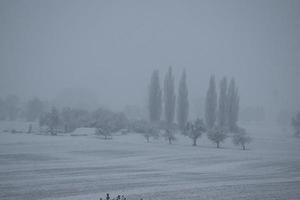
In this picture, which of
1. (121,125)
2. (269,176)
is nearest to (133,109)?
(121,125)

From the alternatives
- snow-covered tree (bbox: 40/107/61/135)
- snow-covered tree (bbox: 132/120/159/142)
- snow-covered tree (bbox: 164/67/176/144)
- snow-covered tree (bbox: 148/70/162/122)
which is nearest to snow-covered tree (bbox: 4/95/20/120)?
snow-covered tree (bbox: 40/107/61/135)

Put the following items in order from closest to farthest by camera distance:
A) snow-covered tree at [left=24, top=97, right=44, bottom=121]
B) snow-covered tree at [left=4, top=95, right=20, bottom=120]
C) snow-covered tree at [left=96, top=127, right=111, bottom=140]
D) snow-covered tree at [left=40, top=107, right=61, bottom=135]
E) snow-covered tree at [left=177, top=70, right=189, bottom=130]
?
snow-covered tree at [left=96, top=127, right=111, bottom=140], snow-covered tree at [left=40, top=107, right=61, bottom=135], snow-covered tree at [left=177, top=70, right=189, bottom=130], snow-covered tree at [left=24, top=97, right=44, bottom=121], snow-covered tree at [left=4, top=95, right=20, bottom=120]

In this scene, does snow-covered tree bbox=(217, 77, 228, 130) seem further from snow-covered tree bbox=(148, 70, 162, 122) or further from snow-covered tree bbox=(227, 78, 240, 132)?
snow-covered tree bbox=(148, 70, 162, 122)

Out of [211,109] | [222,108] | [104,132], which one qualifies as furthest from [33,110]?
[222,108]

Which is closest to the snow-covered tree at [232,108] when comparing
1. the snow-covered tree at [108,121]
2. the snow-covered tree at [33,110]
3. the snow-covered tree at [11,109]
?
the snow-covered tree at [108,121]

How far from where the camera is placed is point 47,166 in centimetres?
3644

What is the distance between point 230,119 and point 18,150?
188ft

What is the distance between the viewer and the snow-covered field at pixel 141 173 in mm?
25578

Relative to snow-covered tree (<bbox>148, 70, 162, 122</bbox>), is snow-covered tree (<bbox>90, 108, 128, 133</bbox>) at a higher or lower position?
lower

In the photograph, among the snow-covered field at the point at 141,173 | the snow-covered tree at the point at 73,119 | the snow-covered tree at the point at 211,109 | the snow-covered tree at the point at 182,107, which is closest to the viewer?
the snow-covered field at the point at 141,173

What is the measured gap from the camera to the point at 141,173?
111 ft

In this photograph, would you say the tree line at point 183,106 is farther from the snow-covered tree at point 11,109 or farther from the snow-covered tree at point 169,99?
the snow-covered tree at point 11,109

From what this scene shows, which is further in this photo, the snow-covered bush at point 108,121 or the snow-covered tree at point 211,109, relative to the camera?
the snow-covered tree at point 211,109

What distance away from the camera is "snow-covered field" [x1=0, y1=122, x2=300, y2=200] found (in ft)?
83.9
